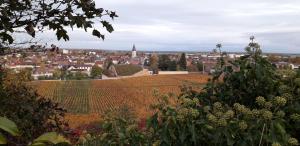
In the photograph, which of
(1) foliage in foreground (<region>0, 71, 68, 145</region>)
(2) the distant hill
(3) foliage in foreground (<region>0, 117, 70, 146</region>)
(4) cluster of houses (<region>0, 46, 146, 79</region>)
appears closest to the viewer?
(3) foliage in foreground (<region>0, 117, 70, 146</region>)

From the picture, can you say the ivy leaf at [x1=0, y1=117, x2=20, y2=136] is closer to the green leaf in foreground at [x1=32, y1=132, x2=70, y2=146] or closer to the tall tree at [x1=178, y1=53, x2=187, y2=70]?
the green leaf in foreground at [x1=32, y1=132, x2=70, y2=146]

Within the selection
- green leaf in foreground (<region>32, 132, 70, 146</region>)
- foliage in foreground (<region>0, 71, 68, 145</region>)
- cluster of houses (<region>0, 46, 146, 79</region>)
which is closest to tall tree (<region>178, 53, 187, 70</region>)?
cluster of houses (<region>0, 46, 146, 79</region>)

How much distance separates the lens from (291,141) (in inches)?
95.4

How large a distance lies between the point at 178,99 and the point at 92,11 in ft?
5.29

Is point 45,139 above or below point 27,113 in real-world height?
above

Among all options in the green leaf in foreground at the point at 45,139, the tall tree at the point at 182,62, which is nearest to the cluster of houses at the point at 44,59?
the green leaf in foreground at the point at 45,139

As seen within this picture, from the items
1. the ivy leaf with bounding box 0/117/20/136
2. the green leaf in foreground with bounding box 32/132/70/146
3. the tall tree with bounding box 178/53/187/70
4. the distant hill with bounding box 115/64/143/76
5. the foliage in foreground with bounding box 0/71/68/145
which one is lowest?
the distant hill with bounding box 115/64/143/76

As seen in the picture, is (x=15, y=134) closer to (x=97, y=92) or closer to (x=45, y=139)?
(x=45, y=139)

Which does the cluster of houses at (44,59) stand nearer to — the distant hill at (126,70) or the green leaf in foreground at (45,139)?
the green leaf in foreground at (45,139)

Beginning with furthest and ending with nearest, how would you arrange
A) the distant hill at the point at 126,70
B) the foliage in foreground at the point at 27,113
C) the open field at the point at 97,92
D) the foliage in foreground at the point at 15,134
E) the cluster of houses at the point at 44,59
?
the distant hill at the point at 126,70 → the open field at the point at 97,92 → the cluster of houses at the point at 44,59 → the foliage in foreground at the point at 27,113 → the foliage in foreground at the point at 15,134

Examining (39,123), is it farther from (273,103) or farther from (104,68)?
(104,68)

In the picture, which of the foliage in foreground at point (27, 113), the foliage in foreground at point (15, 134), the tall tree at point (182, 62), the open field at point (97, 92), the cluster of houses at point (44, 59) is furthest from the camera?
the tall tree at point (182, 62)

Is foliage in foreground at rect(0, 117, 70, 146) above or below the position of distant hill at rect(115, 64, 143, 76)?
above

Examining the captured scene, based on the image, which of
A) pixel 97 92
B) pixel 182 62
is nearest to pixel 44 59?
pixel 97 92
